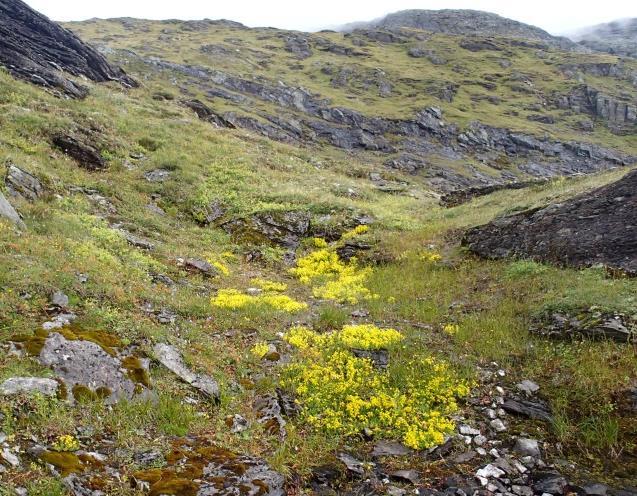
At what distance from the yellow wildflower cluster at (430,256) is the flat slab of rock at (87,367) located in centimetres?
1219

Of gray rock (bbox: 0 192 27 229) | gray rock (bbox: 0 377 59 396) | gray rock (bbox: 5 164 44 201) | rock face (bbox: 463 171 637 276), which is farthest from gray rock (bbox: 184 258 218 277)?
rock face (bbox: 463 171 637 276)

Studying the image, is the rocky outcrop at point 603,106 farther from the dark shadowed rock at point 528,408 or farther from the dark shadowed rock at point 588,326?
the dark shadowed rock at point 528,408

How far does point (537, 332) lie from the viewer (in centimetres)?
1061

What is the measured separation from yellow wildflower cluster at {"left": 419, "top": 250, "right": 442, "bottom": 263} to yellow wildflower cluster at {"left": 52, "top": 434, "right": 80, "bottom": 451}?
538 inches

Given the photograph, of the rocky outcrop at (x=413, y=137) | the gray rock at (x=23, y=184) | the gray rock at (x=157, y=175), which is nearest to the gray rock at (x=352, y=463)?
the gray rock at (x=23, y=184)

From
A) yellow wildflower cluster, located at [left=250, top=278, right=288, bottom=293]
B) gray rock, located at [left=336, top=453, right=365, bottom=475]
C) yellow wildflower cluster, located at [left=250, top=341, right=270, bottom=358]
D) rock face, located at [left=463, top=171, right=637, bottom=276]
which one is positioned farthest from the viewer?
yellow wildflower cluster, located at [left=250, top=278, right=288, bottom=293]

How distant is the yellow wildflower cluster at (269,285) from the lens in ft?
50.9

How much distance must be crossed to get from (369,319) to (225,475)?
24.3 ft

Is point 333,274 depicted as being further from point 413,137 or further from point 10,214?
point 413,137

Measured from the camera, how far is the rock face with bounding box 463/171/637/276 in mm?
12773

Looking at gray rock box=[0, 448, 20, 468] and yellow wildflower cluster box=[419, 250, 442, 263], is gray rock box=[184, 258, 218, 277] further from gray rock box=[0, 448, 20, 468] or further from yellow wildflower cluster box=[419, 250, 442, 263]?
gray rock box=[0, 448, 20, 468]

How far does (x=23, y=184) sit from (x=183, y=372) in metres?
12.2

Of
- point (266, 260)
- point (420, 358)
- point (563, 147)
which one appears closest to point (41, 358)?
point (420, 358)

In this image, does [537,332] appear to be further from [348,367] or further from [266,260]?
[266,260]
